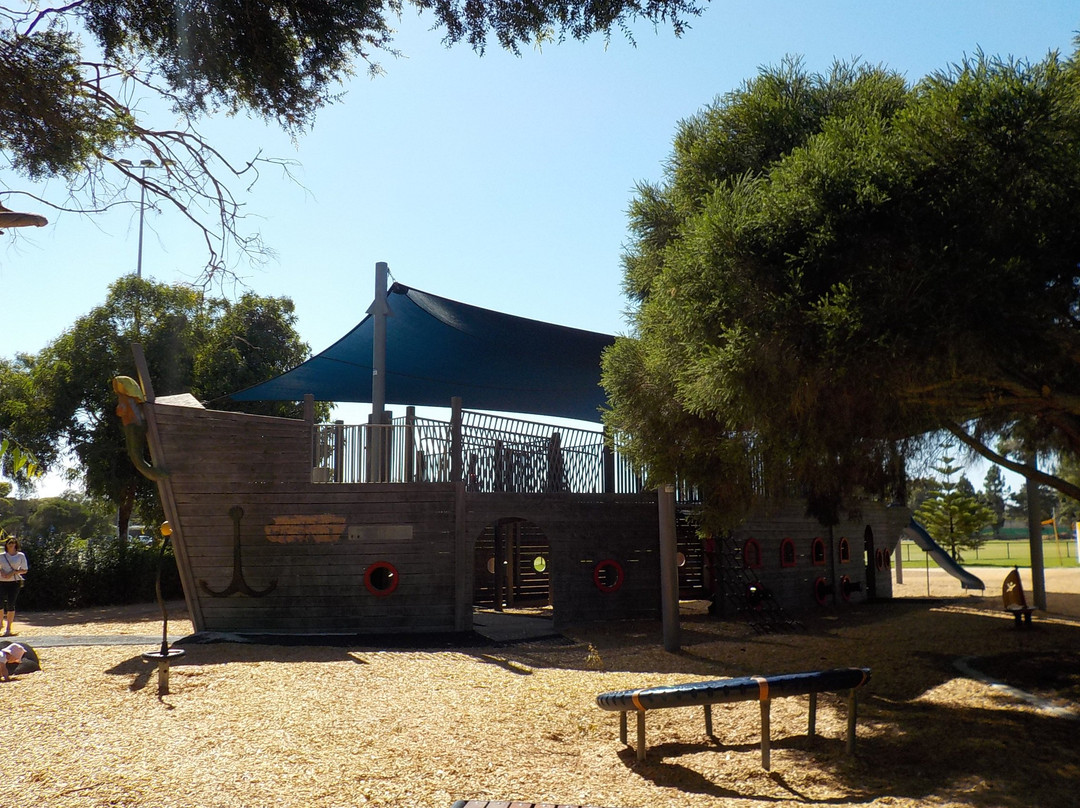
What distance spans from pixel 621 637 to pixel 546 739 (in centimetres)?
568

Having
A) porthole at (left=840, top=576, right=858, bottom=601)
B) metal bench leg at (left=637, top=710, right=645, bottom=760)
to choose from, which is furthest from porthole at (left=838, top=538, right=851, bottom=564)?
metal bench leg at (left=637, top=710, right=645, bottom=760)

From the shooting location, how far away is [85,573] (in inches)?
747

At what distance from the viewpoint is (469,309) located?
1330 centimetres

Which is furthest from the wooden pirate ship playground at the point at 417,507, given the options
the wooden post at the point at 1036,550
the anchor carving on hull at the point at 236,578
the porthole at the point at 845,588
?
the wooden post at the point at 1036,550

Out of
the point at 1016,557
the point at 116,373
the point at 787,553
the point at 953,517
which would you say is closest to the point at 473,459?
the point at 787,553

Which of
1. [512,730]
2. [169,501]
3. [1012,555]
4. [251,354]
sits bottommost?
[1012,555]

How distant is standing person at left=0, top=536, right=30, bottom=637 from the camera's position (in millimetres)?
12523

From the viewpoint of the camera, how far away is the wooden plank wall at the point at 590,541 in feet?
41.8

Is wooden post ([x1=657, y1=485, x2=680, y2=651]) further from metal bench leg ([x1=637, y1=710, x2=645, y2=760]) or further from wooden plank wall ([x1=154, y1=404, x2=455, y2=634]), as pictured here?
metal bench leg ([x1=637, y1=710, x2=645, y2=760])

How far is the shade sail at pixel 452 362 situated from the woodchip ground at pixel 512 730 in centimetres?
542

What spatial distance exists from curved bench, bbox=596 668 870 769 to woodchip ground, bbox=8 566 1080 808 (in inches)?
10.8

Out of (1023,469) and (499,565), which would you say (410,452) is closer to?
(499,565)

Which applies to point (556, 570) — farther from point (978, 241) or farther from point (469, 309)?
point (978, 241)

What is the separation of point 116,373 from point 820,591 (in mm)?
17471
